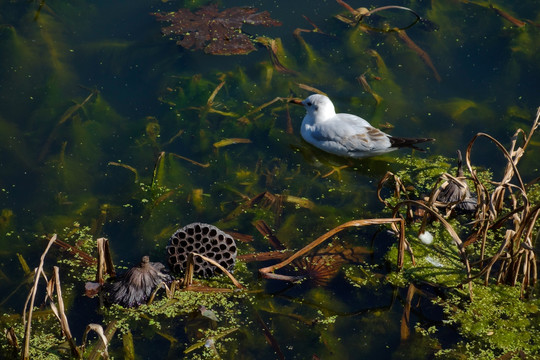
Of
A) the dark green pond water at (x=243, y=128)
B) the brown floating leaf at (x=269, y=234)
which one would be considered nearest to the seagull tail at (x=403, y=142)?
the dark green pond water at (x=243, y=128)

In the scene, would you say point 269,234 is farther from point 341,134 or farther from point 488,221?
point 488,221

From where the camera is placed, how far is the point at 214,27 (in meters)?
6.72

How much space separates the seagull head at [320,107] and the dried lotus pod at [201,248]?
70.3 inches

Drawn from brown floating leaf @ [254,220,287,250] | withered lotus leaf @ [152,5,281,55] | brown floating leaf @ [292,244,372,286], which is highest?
withered lotus leaf @ [152,5,281,55]

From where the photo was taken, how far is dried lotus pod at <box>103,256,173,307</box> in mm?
4230

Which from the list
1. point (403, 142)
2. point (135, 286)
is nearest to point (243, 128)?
point (403, 142)

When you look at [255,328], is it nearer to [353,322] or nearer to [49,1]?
[353,322]

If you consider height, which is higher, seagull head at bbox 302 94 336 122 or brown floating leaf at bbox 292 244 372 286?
seagull head at bbox 302 94 336 122

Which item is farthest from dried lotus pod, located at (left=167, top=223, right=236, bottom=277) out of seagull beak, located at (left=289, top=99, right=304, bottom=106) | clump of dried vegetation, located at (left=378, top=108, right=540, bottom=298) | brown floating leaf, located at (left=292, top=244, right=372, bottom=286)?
seagull beak, located at (left=289, top=99, right=304, bottom=106)

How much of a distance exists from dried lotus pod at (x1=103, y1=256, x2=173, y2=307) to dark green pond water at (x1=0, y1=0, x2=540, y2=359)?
0.59 ft

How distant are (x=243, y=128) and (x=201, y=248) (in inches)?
69.9

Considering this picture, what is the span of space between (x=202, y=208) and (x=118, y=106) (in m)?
1.58

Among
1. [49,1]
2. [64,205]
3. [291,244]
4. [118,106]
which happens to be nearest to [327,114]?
[291,244]

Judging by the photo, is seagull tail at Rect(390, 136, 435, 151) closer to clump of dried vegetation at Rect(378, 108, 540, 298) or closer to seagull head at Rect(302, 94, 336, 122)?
clump of dried vegetation at Rect(378, 108, 540, 298)
